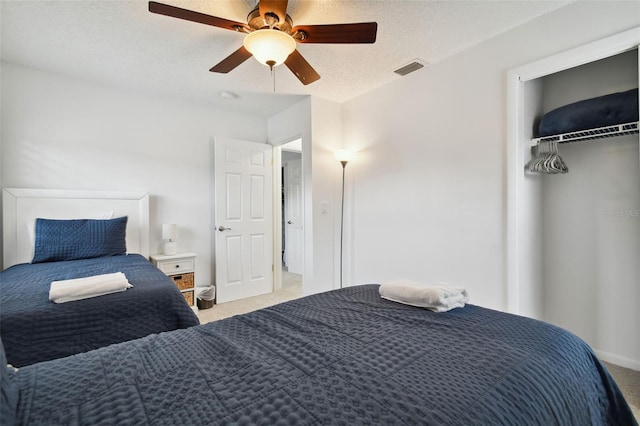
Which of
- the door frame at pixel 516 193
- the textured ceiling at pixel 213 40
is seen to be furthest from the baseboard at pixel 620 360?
the textured ceiling at pixel 213 40

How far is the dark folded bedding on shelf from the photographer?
1.84 m

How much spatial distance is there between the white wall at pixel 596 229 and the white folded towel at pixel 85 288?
3.18 metres

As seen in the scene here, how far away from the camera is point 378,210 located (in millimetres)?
3312

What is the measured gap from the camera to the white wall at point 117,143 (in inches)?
112

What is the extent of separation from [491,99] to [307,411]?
2.59 m

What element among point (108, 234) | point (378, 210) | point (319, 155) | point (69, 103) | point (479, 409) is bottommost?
point (479, 409)

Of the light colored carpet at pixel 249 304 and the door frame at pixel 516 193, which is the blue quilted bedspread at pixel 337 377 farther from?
the light colored carpet at pixel 249 304

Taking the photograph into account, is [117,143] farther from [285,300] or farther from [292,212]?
[292,212]

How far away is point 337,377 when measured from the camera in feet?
2.64

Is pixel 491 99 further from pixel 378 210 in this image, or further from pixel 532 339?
pixel 532 339

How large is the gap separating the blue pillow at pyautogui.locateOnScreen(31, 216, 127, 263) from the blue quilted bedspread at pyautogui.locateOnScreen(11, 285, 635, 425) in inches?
87.0

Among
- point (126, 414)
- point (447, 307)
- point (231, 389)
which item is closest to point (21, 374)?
point (126, 414)

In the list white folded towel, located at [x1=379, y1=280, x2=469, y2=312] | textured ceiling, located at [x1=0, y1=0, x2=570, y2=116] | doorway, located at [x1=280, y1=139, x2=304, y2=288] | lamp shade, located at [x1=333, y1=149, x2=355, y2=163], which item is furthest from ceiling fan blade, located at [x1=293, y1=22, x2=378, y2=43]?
doorway, located at [x1=280, y1=139, x2=304, y2=288]

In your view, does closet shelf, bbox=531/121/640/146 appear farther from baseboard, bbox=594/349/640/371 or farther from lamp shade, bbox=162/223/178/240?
lamp shade, bbox=162/223/178/240
